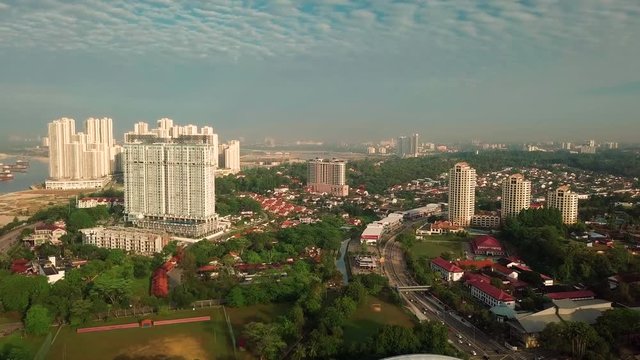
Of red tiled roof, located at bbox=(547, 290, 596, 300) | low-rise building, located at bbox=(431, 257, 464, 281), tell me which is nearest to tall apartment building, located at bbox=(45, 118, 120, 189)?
low-rise building, located at bbox=(431, 257, 464, 281)

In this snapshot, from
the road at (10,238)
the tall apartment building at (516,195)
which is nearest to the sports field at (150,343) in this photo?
the road at (10,238)

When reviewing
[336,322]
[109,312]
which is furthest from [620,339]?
[109,312]

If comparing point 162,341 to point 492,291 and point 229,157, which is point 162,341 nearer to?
point 492,291

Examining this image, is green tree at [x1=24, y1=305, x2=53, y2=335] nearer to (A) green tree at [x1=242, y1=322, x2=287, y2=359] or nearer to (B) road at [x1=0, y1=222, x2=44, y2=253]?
(A) green tree at [x1=242, y1=322, x2=287, y2=359]

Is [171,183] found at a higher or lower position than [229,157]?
lower

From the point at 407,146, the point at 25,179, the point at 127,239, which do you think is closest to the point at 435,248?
the point at 127,239

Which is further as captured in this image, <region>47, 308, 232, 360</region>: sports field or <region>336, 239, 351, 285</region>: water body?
<region>336, 239, 351, 285</region>: water body

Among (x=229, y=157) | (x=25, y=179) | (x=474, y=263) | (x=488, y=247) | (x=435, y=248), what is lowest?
(x=435, y=248)
